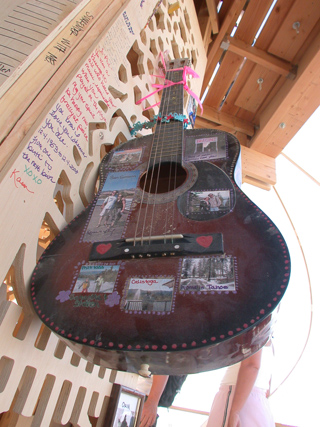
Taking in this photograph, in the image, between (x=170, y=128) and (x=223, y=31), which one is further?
(x=223, y=31)

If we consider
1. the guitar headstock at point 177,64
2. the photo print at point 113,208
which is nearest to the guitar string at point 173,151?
the photo print at point 113,208

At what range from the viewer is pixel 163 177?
3.74 feet

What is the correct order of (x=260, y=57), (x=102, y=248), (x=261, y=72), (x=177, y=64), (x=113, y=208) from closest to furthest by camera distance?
(x=102, y=248)
(x=113, y=208)
(x=177, y=64)
(x=260, y=57)
(x=261, y=72)

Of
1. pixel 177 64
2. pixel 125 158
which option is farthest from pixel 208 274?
pixel 177 64

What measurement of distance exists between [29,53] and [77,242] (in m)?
0.52

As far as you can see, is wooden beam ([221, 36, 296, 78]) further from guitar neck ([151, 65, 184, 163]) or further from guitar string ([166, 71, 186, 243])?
guitar string ([166, 71, 186, 243])

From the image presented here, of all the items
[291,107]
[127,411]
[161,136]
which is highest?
[291,107]

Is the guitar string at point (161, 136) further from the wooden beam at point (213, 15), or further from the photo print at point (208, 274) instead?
the wooden beam at point (213, 15)

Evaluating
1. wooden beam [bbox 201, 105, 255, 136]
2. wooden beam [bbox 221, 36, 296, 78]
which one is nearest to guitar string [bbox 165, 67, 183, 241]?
wooden beam [bbox 221, 36, 296, 78]

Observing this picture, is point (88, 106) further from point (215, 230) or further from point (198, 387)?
point (198, 387)

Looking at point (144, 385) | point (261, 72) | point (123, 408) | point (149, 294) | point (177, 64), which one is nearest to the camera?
point (149, 294)

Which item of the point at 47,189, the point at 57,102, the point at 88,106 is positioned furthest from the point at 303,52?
the point at 47,189

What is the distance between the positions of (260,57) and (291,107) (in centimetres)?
46

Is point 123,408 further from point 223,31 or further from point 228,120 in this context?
point 223,31
